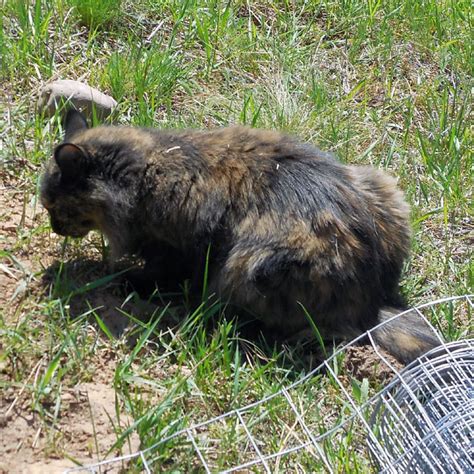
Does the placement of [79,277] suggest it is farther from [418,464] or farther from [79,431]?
[418,464]

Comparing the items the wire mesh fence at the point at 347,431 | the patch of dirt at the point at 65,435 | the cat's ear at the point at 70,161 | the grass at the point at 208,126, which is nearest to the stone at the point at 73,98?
the grass at the point at 208,126

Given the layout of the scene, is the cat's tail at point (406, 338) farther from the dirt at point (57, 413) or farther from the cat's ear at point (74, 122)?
the cat's ear at point (74, 122)

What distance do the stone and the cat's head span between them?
0.82 metres

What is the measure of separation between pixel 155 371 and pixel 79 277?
84 centimetres

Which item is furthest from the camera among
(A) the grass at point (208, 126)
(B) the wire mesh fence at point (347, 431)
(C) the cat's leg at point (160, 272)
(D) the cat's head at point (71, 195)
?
(C) the cat's leg at point (160, 272)

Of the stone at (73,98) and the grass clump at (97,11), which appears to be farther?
the grass clump at (97,11)

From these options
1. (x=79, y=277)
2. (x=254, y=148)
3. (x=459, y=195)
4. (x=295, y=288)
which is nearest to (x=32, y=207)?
(x=79, y=277)

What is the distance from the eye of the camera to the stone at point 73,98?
5.83 m

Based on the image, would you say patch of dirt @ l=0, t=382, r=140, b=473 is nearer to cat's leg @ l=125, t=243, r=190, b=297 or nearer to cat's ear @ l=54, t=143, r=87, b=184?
cat's leg @ l=125, t=243, r=190, b=297

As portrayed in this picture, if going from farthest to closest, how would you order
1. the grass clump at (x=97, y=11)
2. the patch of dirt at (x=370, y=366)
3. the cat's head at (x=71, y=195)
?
1. the grass clump at (x=97, y=11)
2. the cat's head at (x=71, y=195)
3. the patch of dirt at (x=370, y=366)

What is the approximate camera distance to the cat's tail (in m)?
4.64

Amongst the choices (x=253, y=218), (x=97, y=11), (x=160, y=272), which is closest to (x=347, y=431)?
(x=253, y=218)

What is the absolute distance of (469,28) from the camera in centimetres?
727

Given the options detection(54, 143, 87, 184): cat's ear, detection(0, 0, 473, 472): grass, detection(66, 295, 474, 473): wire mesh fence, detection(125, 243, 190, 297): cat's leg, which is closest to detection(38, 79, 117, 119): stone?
detection(0, 0, 473, 472): grass
